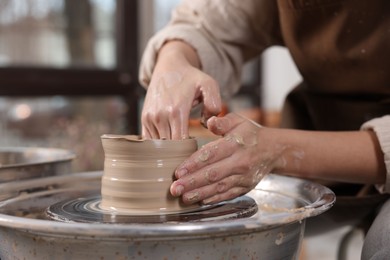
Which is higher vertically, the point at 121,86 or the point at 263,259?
the point at 121,86

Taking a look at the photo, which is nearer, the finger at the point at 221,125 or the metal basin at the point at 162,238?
the metal basin at the point at 162,238

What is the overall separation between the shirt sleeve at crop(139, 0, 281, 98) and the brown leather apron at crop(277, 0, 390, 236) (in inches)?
3.4

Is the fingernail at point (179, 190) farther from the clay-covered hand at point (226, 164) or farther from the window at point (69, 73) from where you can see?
the window at point (69, 73)

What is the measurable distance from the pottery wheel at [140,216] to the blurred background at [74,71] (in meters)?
1.57

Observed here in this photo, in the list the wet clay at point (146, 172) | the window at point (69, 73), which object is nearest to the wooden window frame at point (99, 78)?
the window at point (69, 73)

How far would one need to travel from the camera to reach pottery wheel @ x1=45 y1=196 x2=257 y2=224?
2.56 feet

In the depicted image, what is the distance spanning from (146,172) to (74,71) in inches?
85.6

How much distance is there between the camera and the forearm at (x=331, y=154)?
3.12ft

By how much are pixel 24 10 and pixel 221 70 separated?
5.66 feet

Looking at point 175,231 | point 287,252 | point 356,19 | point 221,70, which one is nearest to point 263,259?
point 287,252

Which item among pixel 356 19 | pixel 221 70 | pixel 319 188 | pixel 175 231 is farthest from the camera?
pixel 221 70

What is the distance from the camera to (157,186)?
2.65 feet

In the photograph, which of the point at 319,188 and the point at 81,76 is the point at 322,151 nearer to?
the point at 319,188

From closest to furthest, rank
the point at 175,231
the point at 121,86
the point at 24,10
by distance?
the point at 175,231, the point at 24,10, the point at 121,86
